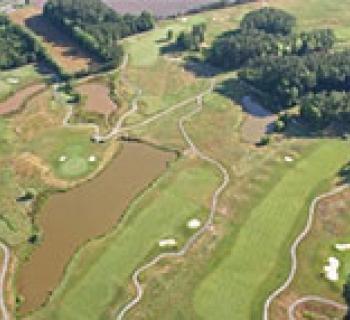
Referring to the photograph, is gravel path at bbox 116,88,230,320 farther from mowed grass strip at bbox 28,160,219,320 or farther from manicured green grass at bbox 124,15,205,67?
manicured green grass at bbox 124,15,205,67

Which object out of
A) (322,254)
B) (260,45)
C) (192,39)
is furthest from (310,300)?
(192,39)

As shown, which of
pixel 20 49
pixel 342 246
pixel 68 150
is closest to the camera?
pixel 342 246

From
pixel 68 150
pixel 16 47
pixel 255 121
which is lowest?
pixel 255 121

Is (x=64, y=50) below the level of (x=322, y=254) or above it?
above

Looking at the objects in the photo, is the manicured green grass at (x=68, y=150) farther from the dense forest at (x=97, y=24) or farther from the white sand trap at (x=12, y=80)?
the dense forest at (x=97, y=24)

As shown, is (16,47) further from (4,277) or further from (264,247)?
(264,247)

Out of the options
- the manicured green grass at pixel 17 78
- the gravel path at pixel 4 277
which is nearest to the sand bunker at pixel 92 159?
the gravel path at pixel 4 277

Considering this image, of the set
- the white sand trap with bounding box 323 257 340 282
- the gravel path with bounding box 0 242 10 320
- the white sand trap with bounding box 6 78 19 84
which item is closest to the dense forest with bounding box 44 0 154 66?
the white sand trap with bounding box 6 78 19 84
